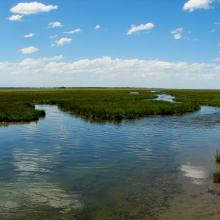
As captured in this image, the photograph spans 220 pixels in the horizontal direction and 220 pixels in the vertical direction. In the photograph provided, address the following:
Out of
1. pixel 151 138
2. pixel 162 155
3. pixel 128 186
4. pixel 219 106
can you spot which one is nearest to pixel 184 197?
pixel 128 186

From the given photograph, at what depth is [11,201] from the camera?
505 inches

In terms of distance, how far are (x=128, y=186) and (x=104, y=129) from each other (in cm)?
1916

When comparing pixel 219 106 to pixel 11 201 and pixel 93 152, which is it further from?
pixel 11 201

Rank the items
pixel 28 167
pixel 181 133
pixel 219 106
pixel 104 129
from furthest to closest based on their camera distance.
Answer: pixel 219 106
pixel 104 129
pixel 181 133
pixel 28 167

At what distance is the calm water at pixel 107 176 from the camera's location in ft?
39.7

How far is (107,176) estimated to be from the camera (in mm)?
16578

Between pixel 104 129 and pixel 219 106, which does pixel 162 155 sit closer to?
pixel 104 129

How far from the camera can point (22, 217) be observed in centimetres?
1137

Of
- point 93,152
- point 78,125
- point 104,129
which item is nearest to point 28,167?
point 93,152

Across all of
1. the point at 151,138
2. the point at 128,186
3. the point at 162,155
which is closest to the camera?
the point at 128,186

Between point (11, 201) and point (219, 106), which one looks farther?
point (219, 106)

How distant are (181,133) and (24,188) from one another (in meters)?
19.7

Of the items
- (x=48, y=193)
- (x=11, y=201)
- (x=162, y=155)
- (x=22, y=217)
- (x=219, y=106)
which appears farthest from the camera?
(x=219, y=106)

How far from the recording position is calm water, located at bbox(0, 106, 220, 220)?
1210cm
